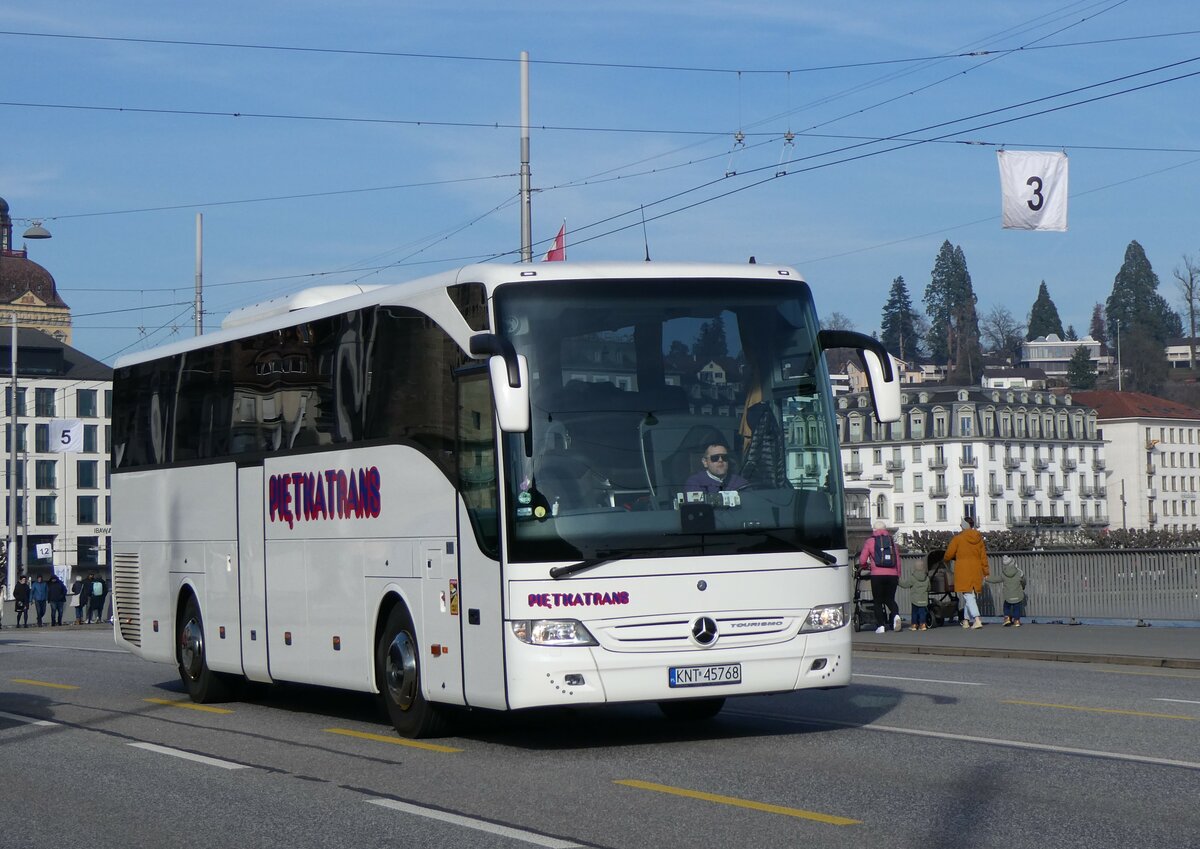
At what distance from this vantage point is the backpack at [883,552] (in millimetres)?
28688

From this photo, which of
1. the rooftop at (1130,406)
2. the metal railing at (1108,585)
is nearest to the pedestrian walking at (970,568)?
the metal railing at (1108,585)

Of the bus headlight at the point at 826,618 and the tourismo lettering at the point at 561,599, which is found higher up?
the tourismo lettering at the point at 561,599

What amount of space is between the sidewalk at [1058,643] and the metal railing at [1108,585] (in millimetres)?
346

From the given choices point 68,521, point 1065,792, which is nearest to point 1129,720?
point 1065,792

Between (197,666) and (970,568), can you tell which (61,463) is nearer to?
(970,568)

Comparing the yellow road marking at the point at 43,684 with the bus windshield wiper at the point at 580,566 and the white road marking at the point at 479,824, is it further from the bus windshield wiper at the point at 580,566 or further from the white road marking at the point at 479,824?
the white road marking at the point at 479,824

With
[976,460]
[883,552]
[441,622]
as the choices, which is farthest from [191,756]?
[976,460]

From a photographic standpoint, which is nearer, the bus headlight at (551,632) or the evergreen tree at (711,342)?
the bus headlight at (551,632)

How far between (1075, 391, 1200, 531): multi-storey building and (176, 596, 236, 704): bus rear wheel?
475 feet

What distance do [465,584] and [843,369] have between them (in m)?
183

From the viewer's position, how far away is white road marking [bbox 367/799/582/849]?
848 centimetres

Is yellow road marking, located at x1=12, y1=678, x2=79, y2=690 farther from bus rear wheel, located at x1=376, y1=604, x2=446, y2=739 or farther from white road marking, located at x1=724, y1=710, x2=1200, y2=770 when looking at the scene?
white road marking, located at x1=724, y1=710, x2=1200, y2=770

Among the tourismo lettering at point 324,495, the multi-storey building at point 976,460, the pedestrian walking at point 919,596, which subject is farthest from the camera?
the multi-storey building at point 976,460

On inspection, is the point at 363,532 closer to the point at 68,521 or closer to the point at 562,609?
the point at 562,609
